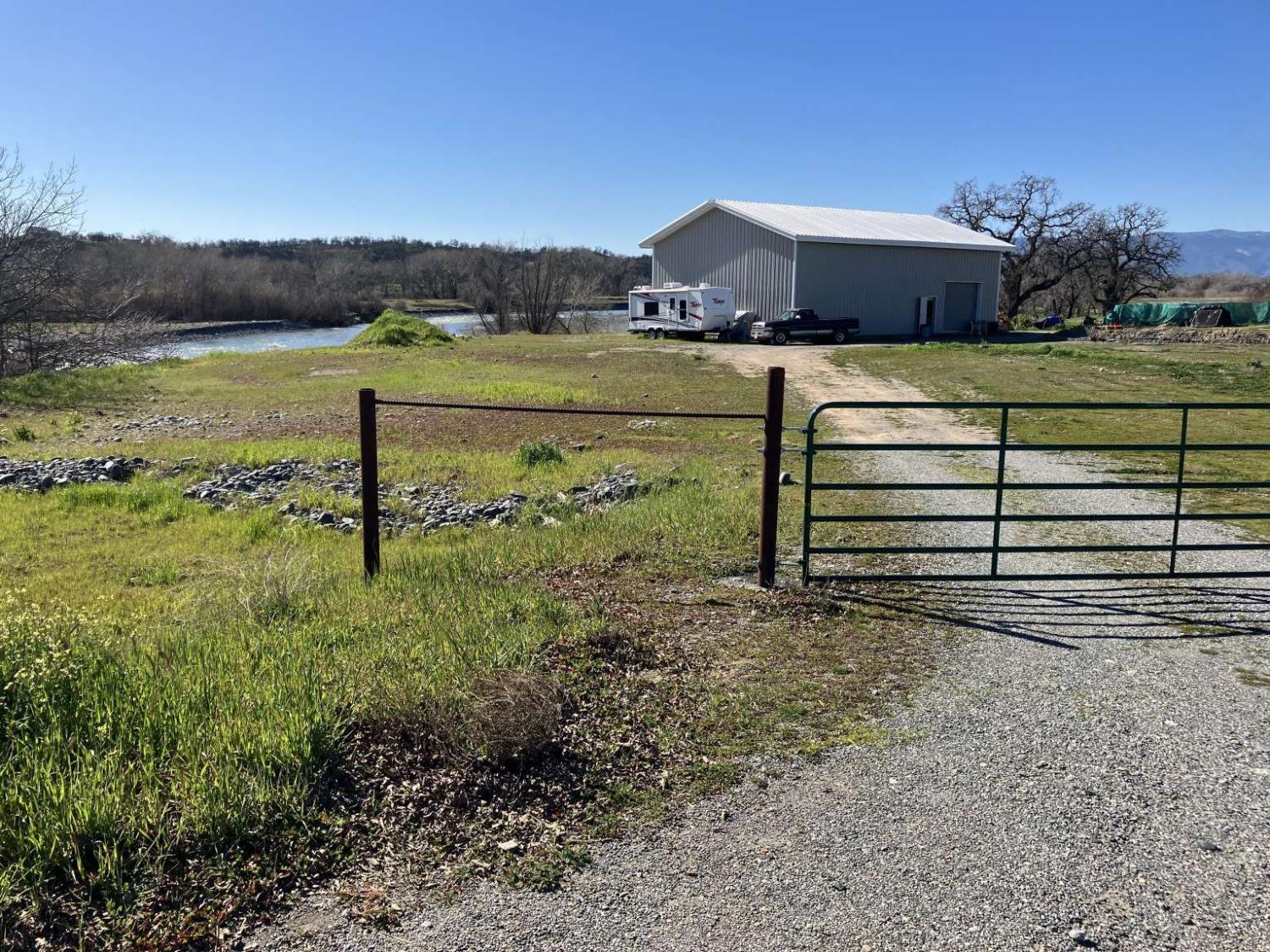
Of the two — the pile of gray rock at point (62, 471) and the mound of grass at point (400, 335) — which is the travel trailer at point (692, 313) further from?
the pile of gray rock at point (62, 471)

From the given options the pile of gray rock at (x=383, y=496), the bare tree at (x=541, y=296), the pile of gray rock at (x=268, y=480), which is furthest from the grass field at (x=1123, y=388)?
the bare tree at (x=541, y=296)

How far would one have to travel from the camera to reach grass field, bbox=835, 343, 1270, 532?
12.5 metres

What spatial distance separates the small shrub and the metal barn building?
2854 centimetres

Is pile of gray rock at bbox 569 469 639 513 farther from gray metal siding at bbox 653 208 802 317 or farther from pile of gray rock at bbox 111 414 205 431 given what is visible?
gray metal siding at bbox 653 208 802 317

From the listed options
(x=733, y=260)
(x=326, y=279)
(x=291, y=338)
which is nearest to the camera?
(x=733, y=260)

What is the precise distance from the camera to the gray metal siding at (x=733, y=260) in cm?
4134

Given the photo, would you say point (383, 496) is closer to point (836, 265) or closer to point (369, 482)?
point (369, 482)

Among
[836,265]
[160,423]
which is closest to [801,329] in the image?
[836,265]

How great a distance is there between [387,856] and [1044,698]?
3333 mm

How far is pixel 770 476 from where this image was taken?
6.30 m

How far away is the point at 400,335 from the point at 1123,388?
29650 millimetres

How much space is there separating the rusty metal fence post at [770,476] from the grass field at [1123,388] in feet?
17.6

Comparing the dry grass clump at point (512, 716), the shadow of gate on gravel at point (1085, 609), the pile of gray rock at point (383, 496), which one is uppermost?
the dry grass clump at point (512, 716)

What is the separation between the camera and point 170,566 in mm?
8547
